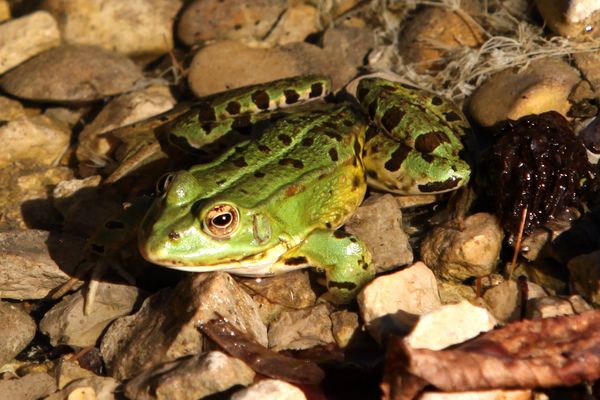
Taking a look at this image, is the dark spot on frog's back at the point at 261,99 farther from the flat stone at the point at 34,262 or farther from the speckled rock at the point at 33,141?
the speckled rock at the point at 33,141

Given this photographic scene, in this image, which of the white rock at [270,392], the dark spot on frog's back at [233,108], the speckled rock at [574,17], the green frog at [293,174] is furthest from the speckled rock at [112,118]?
the speckled rock at [574,17]

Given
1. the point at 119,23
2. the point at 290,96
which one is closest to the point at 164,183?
the point at 290,96

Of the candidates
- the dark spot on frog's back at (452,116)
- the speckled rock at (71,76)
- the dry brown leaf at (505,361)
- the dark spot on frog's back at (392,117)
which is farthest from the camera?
the speckled rock at (71,76)

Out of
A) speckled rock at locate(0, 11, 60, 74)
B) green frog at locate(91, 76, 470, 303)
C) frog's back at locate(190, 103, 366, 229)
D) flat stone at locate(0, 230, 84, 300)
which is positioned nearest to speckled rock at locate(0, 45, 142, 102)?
speckled rock at locate(0, 11, 60, 74)

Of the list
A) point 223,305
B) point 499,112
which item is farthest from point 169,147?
point 499,112

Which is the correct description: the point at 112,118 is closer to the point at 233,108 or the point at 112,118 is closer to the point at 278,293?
the point at 233,108

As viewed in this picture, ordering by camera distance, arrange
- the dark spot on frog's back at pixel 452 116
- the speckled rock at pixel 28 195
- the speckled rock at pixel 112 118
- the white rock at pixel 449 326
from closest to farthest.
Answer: the white rock at pixel 449 326, the dark spot on frog's back at pixel 452 116, the speckled rock at pixel 28 195, the speckled rock at pixel 112 118
